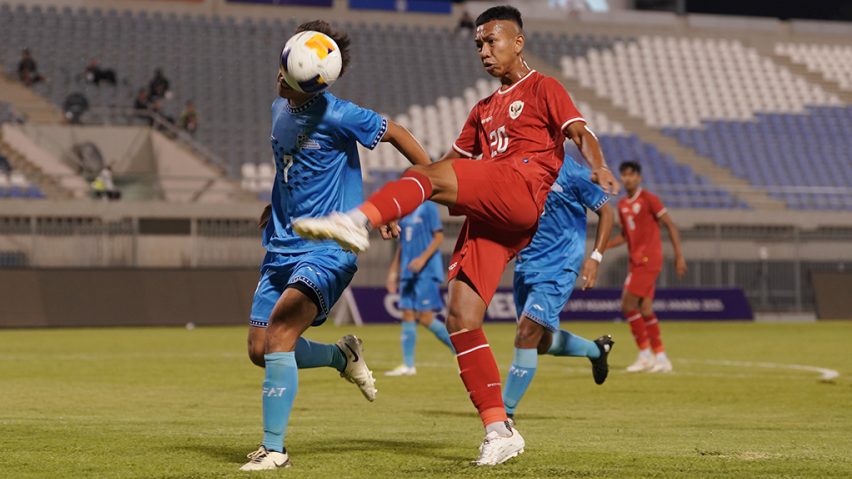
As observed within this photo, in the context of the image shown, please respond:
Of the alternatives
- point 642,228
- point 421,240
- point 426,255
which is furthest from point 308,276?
point 642,228

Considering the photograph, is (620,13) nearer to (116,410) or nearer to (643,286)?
(643,286)

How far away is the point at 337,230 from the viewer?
6.10 metres

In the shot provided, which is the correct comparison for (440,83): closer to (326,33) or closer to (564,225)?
(564,225)

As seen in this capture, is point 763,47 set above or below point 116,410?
above

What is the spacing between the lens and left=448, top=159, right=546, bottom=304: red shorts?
22.7 feet

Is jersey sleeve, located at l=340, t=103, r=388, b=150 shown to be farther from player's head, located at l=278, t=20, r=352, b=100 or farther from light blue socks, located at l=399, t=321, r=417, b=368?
light blue socks, located at l=399, t=321, r=417, b=368

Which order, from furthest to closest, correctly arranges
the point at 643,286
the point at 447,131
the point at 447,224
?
1. the point at 447,131
2. the point at 447,224
3. the point at 643,286

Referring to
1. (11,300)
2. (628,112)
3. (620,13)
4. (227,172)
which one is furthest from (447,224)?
(620,13)

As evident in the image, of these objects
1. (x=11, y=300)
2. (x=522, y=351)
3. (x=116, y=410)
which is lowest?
(x=11, y=300)

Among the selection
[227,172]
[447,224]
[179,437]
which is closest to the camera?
[179,437]

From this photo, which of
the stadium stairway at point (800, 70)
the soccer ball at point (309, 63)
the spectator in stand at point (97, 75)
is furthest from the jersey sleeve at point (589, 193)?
the stadium stairway at point (800, 70)

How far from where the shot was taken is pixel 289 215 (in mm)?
7516

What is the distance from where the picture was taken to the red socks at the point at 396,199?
6364 mm

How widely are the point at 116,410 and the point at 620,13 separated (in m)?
42.3
